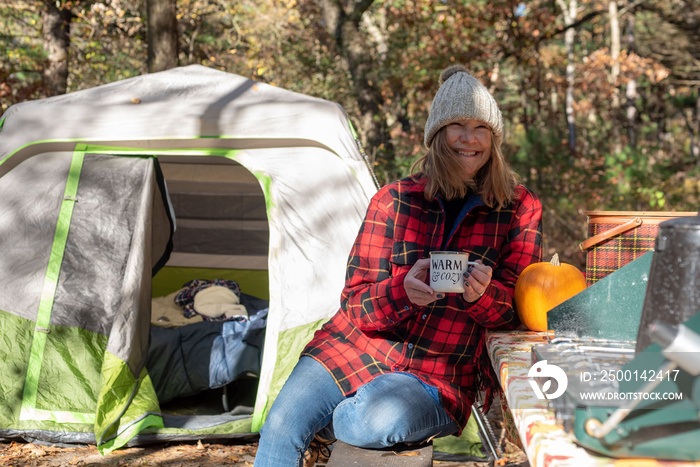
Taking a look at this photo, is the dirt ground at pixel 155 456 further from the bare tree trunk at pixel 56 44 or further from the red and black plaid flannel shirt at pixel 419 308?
the bare tree trunk at pixel 56 44

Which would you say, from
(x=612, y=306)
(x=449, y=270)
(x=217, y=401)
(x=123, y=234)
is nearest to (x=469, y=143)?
(x=449, y=270)

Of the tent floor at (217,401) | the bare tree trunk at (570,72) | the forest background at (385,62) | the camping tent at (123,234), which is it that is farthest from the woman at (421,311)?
the bare tree trunk at (570,72)

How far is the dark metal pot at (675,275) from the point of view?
83 centimetres

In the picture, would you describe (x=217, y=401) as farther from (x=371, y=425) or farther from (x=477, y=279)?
(x=477, y=279)

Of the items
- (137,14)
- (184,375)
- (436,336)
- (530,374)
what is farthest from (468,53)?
(530,374)

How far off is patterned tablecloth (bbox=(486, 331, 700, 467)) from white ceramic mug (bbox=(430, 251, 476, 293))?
0.59ft

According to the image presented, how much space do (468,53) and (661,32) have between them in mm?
6806

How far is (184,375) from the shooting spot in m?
3.51

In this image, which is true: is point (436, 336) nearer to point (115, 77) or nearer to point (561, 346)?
point (561, 346)

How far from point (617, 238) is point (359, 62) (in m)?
6.07

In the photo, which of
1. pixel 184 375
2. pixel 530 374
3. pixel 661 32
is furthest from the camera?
pixel 661 32

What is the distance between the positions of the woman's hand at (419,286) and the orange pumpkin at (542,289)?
9.6 inches

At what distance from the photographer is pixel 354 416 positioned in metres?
1.68

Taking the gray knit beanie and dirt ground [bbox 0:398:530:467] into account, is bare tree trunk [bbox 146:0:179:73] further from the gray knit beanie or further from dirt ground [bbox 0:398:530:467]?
the gray knit beanie
